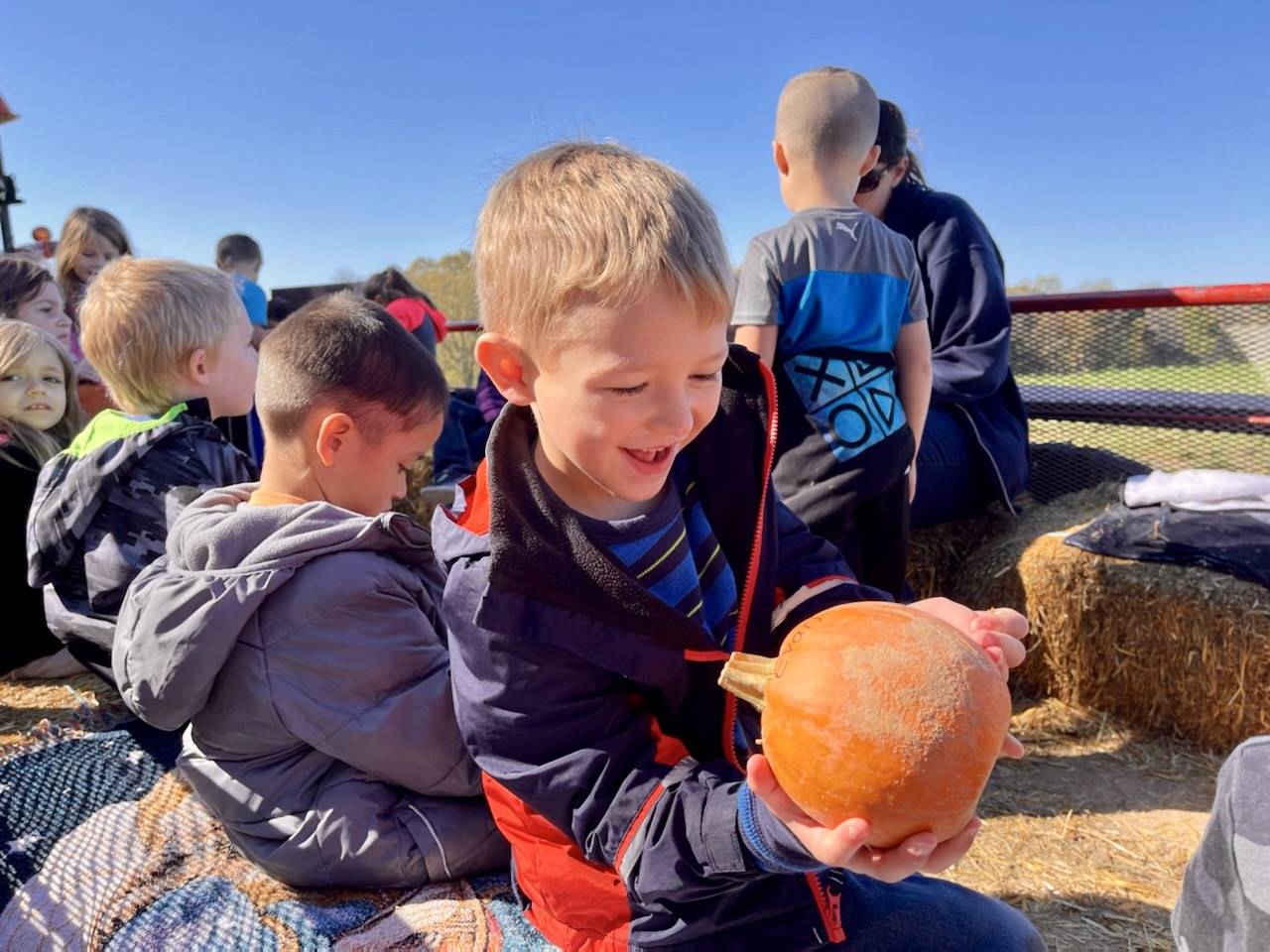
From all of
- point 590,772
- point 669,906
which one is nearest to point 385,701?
point 590,772

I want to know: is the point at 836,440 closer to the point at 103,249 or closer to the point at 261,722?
the point at 261,722

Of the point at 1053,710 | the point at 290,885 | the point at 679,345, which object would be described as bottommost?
the point at 1053,710

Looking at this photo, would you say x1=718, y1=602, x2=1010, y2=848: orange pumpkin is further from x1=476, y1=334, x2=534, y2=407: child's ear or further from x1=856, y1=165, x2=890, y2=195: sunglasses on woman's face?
x1=856, y1=165, x2=890, y2=195: sunglasses on woman's face

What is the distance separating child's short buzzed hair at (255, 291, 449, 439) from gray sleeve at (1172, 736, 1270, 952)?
1.88 meters

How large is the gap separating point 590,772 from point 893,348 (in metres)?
2.23

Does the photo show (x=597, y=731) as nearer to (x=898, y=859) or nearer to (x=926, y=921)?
(x=898, y=859)

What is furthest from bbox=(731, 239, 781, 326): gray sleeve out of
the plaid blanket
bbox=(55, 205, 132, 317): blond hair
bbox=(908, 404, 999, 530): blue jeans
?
bbox=(55, 205, 132, 317): blond hair

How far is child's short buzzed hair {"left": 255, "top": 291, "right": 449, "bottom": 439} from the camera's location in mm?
2156

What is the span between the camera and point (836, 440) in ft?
9.60

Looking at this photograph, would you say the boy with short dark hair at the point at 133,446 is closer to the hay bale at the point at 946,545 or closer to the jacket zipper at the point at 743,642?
the jacket zipper at the point at 743,642

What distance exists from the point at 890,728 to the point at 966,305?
10.0 ft

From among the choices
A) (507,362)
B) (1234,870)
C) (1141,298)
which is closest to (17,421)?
(507,362)

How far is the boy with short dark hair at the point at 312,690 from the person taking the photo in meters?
1.78

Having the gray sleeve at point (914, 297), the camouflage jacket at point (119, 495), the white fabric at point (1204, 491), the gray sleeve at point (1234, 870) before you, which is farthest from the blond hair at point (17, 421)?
the white fabric at point (1204, 491)
